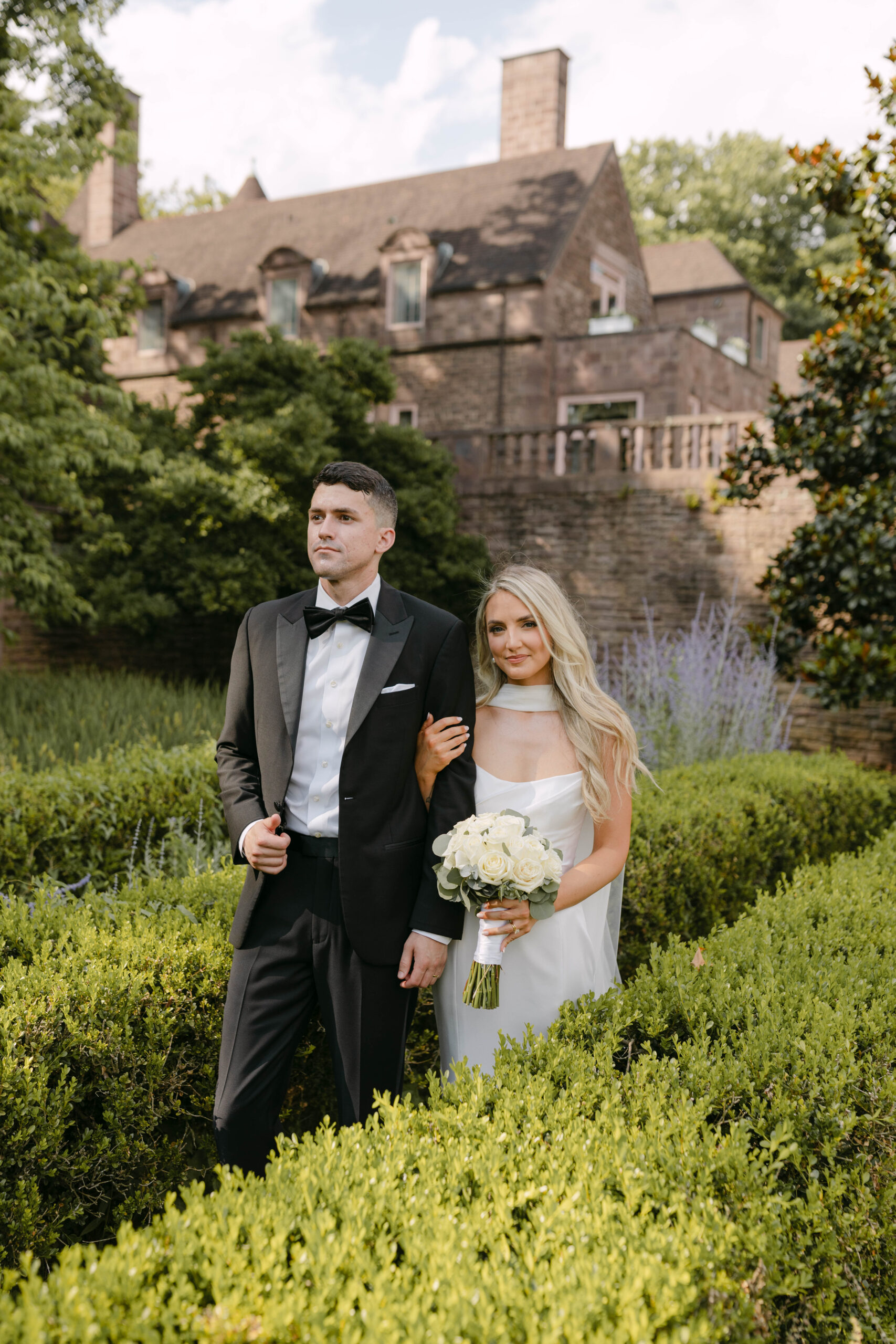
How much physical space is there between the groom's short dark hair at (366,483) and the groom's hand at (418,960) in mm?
1237

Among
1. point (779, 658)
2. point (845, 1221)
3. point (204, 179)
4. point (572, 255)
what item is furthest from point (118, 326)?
point (204, 179)

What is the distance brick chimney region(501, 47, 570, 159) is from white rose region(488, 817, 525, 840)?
25979 millimetres

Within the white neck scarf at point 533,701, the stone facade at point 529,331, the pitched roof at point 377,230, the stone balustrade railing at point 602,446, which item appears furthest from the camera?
the pitched roof at point 377,230

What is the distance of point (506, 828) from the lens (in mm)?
2656

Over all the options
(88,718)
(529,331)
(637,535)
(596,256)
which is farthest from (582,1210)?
(596,256)

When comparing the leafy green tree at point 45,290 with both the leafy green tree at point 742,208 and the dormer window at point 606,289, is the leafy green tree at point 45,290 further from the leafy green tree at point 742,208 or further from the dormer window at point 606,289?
the leafy green tree at point 742,208

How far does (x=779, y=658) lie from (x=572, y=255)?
1424 centimetres

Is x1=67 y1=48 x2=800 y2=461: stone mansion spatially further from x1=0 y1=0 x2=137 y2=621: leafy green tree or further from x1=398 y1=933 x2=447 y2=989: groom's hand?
x1=398 y1=933 x2=447 y2=989: groom's hand

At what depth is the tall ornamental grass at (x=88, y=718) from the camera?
734cm

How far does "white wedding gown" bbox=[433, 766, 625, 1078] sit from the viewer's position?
303 centimetres

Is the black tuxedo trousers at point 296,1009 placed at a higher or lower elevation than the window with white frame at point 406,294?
lower

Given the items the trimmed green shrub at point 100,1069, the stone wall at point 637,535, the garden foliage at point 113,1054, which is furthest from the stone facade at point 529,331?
the trimmed green shrub at point 100,1069

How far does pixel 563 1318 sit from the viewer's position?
1.53 meters

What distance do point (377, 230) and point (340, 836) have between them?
83.1ft
